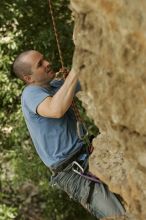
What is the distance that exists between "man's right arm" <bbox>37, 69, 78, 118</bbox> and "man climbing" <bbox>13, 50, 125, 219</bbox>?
0.09ft

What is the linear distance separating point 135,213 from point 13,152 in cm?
491

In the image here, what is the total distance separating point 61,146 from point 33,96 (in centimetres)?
45

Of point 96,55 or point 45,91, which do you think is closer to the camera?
point 96,55

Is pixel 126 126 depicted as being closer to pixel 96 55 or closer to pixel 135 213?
pixel 96 55

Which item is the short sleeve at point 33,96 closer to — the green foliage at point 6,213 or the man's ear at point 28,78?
the man's ear at point 28,78

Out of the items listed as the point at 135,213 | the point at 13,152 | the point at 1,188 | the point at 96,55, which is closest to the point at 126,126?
the point at 96,55

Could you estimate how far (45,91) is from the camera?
14.2ft

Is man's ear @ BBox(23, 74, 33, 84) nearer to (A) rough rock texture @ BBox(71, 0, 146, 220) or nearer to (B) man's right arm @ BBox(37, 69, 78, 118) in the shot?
(B) man's right arm @ BBox(37, 69, 78, 118)

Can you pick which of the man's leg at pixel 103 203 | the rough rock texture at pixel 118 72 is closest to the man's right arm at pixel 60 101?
the rough rock texture at pixel 118 72

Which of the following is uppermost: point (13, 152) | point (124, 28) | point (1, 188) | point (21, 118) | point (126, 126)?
point (124, 28)

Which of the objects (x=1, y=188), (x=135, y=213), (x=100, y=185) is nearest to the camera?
(x=135, y=213)

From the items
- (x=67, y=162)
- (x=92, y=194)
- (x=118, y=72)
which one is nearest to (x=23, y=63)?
(x=67, y=162)

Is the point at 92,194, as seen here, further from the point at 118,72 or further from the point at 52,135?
the point at 118,72

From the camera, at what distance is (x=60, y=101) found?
396 cm
